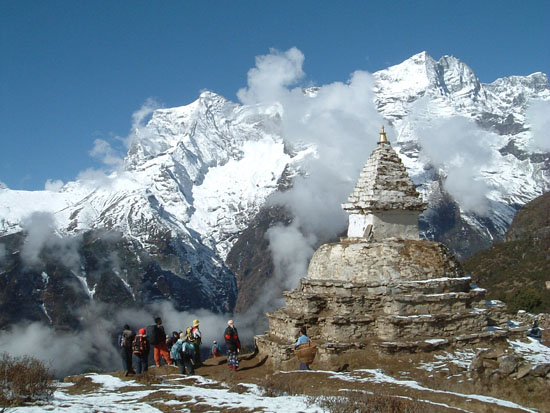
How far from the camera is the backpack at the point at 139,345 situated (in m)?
18.7

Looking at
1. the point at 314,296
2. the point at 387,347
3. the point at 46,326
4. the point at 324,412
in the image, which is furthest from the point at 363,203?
the point at 46,326

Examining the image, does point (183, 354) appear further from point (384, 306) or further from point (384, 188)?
point (384, 188)

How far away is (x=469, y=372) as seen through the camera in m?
17.2

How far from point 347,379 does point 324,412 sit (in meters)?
4.91

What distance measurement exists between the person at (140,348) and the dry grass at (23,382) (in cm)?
365

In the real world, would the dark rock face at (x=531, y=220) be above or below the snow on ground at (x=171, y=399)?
above

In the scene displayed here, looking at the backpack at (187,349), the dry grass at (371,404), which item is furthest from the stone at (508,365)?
the backpack at (187,349)

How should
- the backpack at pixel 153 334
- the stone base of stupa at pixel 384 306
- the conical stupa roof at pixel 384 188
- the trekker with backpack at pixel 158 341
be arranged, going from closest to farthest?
1. the stone base of stupa at pixel 384 306
2. the backpack at pixel 153 334
3. the trekker with backpack at pixel 158 341
4. the conical stupa roof at pixel 384 188

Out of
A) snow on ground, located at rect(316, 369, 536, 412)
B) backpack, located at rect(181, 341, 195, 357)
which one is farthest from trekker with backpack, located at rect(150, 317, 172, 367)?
snow on ground, located at rect(316, 369, 536, 412)

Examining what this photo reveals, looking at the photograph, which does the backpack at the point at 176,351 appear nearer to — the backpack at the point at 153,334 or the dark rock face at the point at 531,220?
the backpack at the point at 153,334

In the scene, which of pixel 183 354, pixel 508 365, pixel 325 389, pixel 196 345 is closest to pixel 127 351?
pixel 183 354

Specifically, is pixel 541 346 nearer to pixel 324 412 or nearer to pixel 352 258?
pixel 352 258

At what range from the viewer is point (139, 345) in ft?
61.5

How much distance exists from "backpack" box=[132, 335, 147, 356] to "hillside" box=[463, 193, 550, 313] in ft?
124
